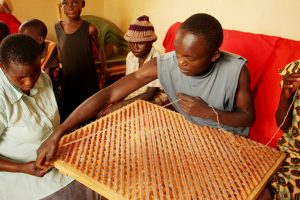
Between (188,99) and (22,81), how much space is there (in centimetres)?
65

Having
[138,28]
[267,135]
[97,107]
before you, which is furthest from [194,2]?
[97,107]

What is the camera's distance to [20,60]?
99 cm

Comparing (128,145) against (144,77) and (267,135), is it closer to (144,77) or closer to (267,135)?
(144,77)

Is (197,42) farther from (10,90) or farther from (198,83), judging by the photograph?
(10,90)

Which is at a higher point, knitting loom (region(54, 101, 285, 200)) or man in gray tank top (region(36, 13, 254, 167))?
man in gray tank top (region(36, 13, 254, 167))

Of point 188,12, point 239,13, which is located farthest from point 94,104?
point 188,12

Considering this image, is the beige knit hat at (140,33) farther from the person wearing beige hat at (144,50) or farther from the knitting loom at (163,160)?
the knitting loom at (163,160)

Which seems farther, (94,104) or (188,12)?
(188,12)

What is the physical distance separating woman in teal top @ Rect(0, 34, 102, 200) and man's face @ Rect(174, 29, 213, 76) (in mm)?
563

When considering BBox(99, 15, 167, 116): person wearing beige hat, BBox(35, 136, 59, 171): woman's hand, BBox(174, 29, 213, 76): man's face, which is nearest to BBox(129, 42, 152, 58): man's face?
BBox(99, 15, 167, 116): person wearing beige hat

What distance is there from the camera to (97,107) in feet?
3.85

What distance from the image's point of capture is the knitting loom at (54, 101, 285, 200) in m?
0.78

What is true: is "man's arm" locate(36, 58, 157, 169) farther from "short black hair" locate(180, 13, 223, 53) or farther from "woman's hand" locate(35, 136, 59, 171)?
"short black hair" locate(180, 13, 223, 53)

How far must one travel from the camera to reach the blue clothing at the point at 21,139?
1.02 metres
